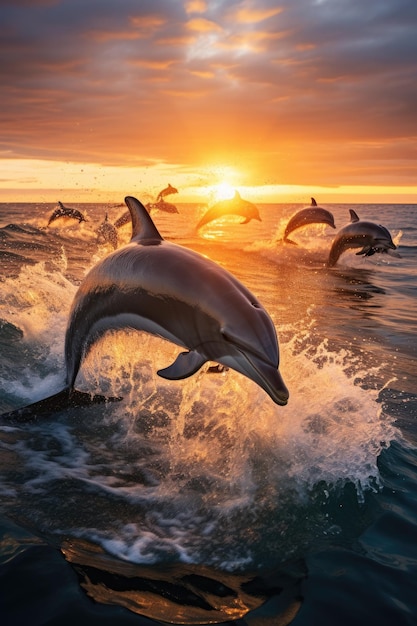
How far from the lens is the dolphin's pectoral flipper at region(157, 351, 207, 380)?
4191 millimetres

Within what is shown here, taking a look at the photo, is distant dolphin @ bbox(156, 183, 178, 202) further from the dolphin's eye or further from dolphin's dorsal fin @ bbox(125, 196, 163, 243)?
the dolphin's eye

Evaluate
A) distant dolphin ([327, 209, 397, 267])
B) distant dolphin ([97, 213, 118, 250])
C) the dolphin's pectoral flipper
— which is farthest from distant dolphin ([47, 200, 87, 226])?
the dolphin's pectoral flipper

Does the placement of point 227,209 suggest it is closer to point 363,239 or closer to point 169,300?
point 363,239

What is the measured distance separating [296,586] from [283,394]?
1445mm

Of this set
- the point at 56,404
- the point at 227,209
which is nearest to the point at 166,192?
the point at 227,209

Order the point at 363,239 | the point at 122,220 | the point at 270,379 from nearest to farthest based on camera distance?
1. the point at 270,379
2. the point at 363,239
3. the point at 122,220

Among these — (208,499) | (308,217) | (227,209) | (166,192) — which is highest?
(166,192)

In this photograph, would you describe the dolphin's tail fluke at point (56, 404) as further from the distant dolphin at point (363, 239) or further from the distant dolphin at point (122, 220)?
the distant dolphin at point (122, 220)

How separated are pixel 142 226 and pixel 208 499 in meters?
2.67

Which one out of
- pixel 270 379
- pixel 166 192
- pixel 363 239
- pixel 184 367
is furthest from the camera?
pixel 166 192

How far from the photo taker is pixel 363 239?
21031 mm

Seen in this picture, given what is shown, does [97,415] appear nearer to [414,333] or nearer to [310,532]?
[310,532]

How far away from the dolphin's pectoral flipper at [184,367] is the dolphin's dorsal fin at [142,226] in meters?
1.44

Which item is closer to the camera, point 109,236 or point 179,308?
point 179,308
